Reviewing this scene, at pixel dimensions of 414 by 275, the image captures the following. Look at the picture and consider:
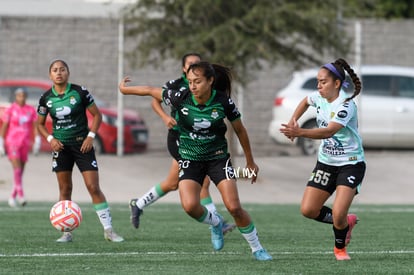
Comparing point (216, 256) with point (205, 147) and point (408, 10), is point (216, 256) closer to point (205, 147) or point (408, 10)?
point (205, 147)

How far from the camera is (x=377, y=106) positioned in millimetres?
25984

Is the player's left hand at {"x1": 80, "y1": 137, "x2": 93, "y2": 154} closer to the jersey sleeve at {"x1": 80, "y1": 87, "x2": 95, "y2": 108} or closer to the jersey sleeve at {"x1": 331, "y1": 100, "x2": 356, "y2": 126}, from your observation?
the jersey sleeve at {"x1": 80, "y1": 87, "x2": 95, "y2": 108}

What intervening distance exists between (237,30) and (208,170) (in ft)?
42.8

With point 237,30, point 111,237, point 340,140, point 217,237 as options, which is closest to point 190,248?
point 217,237

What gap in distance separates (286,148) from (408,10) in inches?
486

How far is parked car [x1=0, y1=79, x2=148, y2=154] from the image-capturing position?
2511 cm

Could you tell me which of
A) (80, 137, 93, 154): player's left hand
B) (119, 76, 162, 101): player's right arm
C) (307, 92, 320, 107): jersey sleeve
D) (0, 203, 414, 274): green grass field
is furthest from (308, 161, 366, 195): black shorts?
(80, 137, 93, 154): player's left hand

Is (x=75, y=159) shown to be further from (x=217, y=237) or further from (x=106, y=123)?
(x=106, y=123)

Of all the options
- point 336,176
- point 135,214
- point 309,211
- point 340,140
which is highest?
point 340,140

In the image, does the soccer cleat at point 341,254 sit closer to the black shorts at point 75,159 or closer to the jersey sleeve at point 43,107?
the black shorts at point 75,159

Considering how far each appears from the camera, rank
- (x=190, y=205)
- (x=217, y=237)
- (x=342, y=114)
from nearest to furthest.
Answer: (x=342, y=114)
(x=190, y=205)
(x=217, y=237)

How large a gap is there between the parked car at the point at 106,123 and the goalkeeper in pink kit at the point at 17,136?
16.8ft

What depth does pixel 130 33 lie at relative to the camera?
24547 millimetres

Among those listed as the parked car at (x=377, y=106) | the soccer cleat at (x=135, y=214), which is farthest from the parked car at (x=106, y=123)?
the soccer cleat at (x=135, y=214)
